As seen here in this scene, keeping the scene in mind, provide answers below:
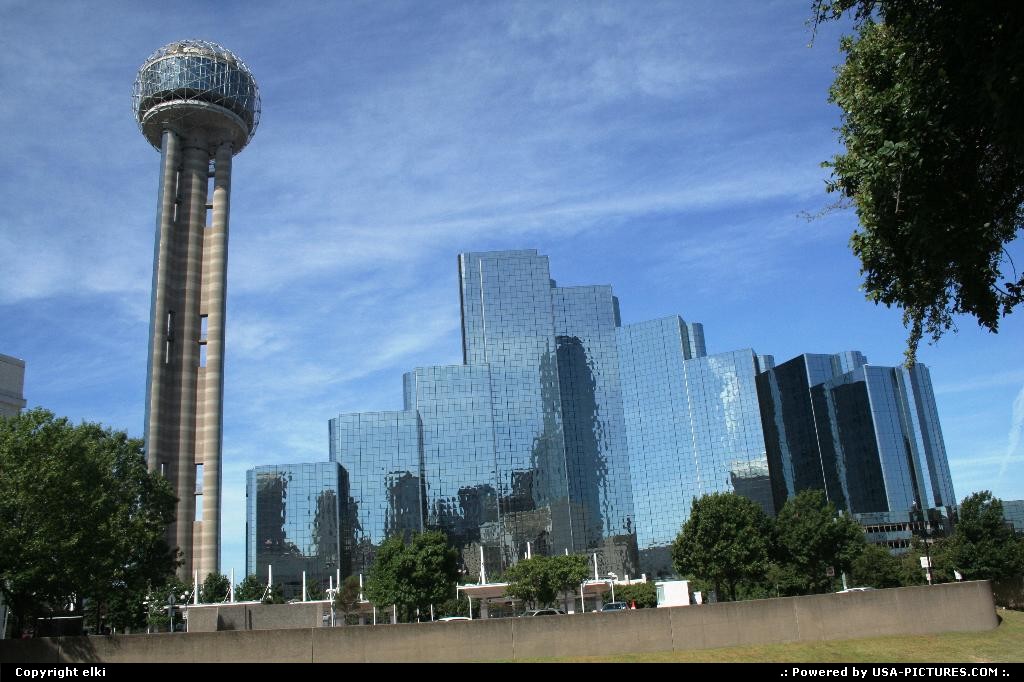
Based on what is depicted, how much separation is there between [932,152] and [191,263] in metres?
117

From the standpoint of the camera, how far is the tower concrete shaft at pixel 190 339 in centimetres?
10994

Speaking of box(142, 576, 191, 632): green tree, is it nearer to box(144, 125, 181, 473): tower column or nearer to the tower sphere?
box(144, 125, 181, 473): tower column

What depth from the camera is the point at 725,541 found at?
201 ft

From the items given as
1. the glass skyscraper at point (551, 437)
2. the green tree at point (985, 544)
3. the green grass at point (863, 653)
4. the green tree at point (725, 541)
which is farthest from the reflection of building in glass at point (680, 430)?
the green grass at point (863, 653)

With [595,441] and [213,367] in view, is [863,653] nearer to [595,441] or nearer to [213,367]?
[213,367]

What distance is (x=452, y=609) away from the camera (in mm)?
95875

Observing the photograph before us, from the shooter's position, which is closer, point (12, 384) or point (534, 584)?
point (12, 384)

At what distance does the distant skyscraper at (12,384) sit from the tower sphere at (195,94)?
2568 inches

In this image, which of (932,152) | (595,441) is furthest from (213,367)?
(932,152)

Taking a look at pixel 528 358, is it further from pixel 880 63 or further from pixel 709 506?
pixel 880 63

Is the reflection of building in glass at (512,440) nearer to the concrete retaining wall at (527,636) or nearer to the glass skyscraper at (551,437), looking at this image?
the glass skyscraper at (551,437)
